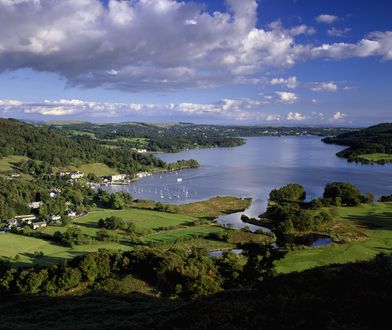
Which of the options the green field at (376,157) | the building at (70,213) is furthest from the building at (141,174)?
the green field at (376,157)

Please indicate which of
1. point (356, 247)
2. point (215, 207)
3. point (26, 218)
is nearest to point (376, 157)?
point (215, 207)

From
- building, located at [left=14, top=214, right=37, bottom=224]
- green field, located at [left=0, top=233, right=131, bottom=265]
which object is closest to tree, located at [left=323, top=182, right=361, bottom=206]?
green field, located at [left=0, top=233, right=131, bottom=265]

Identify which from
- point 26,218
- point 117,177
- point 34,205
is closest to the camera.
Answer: point 26,218

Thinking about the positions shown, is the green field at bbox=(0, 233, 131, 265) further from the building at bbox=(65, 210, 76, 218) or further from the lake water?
the lake water

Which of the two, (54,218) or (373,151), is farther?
(373,151)

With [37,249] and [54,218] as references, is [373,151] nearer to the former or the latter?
[54,218]

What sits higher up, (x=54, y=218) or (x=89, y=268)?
(x=89, y=268)

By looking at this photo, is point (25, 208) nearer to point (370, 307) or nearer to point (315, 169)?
point (370, 307)
